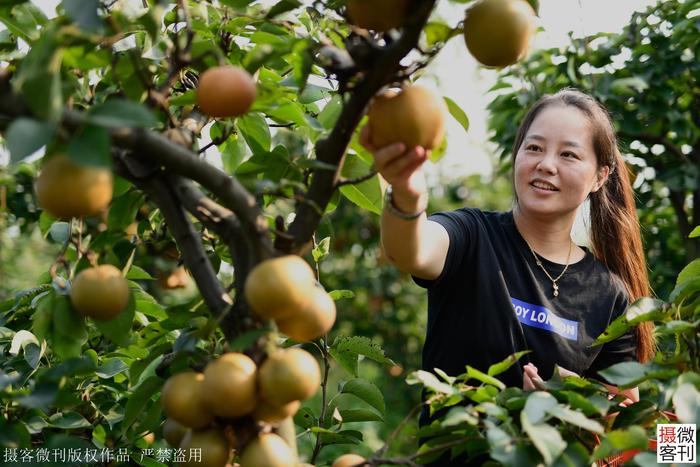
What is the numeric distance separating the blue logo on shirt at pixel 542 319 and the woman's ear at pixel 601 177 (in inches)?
14.5

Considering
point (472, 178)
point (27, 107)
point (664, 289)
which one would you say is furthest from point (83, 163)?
point (472, 178)

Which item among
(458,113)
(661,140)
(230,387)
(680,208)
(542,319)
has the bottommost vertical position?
(680,208)

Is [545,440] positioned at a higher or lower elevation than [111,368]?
higher

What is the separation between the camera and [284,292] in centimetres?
68

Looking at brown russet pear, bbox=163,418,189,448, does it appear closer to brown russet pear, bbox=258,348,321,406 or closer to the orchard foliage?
the orchard foliage

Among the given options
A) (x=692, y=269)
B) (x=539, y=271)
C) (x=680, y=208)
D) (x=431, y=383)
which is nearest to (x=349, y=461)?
(x=431, y=383)

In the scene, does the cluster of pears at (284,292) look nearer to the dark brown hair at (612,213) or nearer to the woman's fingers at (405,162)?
the woman's fingers at (405,162)

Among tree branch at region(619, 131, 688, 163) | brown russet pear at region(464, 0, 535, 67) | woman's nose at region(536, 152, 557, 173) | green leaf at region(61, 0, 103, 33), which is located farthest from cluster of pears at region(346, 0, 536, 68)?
tree branch at region(619, 131, 688, 163)

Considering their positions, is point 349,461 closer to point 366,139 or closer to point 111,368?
point 366,139

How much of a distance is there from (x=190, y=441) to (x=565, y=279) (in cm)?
107

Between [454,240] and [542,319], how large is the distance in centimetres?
24

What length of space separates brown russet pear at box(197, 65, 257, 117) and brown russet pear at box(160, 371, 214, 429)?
0.26 m

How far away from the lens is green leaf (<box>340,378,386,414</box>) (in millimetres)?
1181

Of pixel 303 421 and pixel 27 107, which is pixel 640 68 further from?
pixel 27 107
